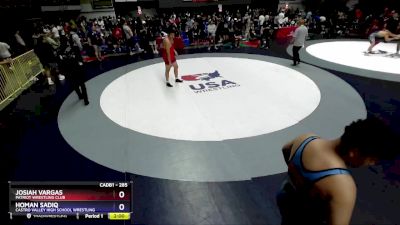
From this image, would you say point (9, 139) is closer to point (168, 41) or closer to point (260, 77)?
point (168, 41)

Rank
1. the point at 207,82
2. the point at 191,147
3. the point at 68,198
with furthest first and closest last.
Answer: the point at 207,82 < the point at 191,147 < the point at 68,198

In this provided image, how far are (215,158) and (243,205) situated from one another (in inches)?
42.9

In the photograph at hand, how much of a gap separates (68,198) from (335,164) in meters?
2.51

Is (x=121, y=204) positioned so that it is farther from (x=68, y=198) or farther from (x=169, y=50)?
(x=169, y=50)

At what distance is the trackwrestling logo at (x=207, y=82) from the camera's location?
7.34 m

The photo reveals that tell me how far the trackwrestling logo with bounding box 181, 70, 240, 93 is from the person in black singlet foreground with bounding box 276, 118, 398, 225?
18.1 ft

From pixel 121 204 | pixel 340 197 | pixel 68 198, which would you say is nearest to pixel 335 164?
pixel 340 197

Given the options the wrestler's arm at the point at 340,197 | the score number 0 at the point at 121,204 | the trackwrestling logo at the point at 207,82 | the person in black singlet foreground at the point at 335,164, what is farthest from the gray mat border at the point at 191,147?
the trackwrestling logo at the point at 207,82

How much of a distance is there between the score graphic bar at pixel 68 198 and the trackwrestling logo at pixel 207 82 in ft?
15.7

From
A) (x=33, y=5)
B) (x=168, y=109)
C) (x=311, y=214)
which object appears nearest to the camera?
(x=311, y=214)

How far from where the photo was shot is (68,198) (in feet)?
8.70

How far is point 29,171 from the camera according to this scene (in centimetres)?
417

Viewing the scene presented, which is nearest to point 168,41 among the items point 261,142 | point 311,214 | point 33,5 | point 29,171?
point 261,142

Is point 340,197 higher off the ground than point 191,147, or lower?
higher
